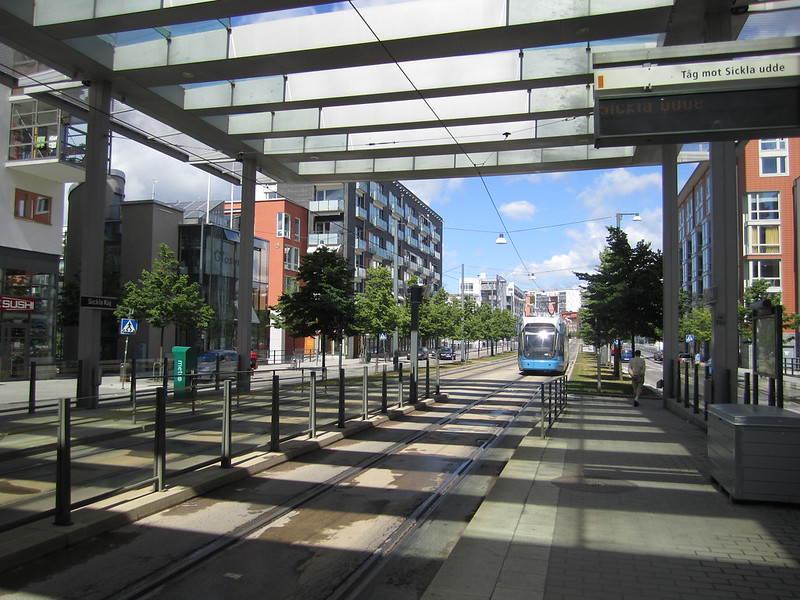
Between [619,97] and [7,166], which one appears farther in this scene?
[7,166]

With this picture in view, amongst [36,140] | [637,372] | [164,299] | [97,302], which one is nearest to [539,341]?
[637,372]

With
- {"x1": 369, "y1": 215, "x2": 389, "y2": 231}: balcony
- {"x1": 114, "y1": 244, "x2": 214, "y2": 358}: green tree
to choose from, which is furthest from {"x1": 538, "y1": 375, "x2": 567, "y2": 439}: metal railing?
{"x1": 369, "y1": 215, "x2": 389, "y2": 231}: balcony

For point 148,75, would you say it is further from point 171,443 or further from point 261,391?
point 171,443

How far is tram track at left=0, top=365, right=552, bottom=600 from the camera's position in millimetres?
4840

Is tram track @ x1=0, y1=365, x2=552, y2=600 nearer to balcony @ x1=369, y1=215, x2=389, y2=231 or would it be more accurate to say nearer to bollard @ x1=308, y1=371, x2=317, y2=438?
bollard @ x1=308, y1=371, x2=317, y2=438

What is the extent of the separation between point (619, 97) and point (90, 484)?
718cm

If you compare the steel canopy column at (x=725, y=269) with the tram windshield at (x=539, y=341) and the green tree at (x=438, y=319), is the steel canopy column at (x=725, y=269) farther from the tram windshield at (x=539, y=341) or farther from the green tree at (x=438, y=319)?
the green tree at (x=438, y=319)

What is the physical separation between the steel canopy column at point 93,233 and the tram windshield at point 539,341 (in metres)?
24.6

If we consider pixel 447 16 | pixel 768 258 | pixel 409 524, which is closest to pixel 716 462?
pixel 409 524

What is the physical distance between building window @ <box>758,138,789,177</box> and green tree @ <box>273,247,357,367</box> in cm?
4858

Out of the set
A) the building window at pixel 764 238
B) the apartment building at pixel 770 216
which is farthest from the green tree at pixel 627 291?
the building window at pixel 764 238

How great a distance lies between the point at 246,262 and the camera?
2148 centimetres

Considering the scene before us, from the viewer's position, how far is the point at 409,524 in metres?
6.57

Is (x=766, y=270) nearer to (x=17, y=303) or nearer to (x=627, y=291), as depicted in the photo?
(x=627, y=291)
